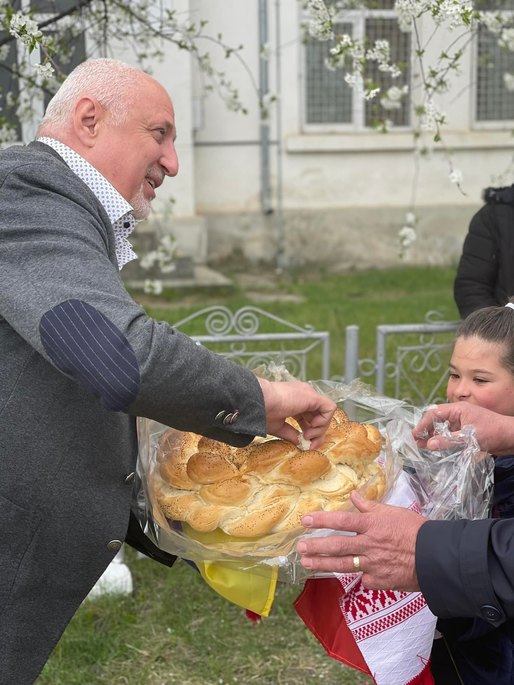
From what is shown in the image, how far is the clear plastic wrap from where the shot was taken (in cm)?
190

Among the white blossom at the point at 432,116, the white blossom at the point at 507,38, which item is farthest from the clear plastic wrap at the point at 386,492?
the white blossom at the point at 507,38

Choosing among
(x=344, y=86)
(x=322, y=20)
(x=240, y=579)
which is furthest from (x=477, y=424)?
(x=344, y=86)

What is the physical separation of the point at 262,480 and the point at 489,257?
2899 mm

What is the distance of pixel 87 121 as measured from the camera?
1979 mm

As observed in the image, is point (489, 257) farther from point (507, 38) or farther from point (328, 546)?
point (328, 546)

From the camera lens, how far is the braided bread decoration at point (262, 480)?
1891 millimetres

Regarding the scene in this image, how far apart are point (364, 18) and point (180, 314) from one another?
4462mm

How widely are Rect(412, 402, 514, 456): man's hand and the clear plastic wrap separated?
1.5 inches

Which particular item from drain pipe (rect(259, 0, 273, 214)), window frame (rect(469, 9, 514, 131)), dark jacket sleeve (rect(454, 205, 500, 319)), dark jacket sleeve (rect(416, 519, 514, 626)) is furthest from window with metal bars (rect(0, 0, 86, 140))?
window frame (rect(469, 9, 514, 131))

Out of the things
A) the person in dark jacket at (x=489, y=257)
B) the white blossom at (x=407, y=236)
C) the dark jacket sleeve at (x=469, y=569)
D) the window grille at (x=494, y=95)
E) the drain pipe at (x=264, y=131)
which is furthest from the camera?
the window grille at (x=494, y=95)

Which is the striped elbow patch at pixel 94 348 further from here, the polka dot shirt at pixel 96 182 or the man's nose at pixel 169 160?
the man's nose at pixel 169 160

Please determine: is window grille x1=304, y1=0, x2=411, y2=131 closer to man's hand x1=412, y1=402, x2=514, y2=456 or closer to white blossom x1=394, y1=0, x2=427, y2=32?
white blossom x1=394, y1=0, x2=427, y2=32

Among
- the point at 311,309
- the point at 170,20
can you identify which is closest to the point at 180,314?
the point at 311,309

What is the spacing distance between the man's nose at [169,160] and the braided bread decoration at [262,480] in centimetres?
61
